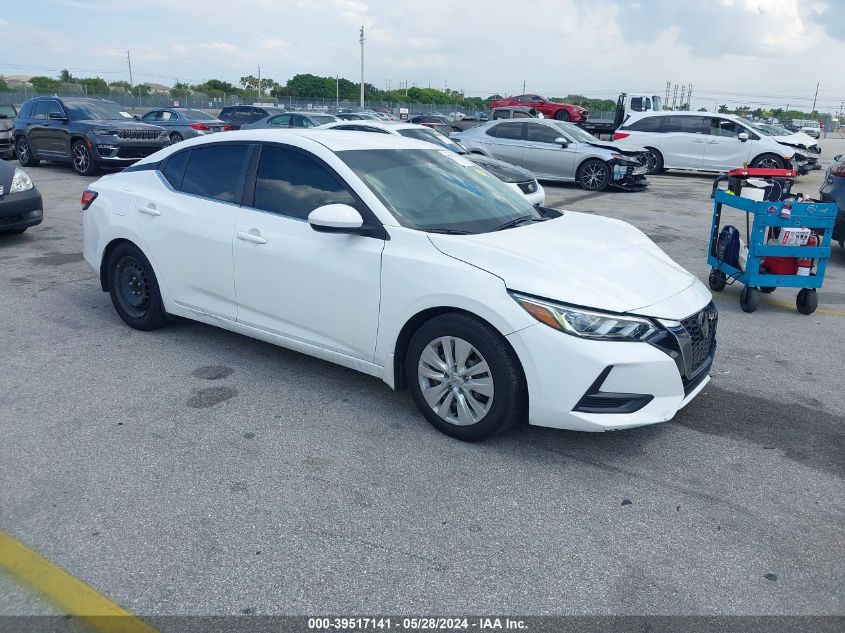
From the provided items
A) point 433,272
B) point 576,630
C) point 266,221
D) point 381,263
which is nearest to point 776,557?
point 576,630

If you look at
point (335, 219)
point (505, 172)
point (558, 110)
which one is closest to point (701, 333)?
point (335, 219)

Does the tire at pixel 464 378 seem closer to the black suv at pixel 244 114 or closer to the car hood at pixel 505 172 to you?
the car hood at pixel 505 172

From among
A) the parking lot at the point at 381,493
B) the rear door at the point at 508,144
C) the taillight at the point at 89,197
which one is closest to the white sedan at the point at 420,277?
the taillight at the point at 89,197

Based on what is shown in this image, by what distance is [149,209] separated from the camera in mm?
5195

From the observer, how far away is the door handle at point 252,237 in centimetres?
452

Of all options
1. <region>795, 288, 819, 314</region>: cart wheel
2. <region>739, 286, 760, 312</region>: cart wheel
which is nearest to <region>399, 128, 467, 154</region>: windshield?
<region>739, 286, 760, 312</region>: cart wheel

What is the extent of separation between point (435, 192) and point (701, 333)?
1799mm

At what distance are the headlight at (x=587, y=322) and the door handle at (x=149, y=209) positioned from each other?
119 inches

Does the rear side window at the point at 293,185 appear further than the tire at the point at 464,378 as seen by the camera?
Yes

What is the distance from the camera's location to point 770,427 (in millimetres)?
4195

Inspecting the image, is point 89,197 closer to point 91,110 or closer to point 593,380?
point 593,380

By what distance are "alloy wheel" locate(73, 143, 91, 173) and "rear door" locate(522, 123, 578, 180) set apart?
9728 mm

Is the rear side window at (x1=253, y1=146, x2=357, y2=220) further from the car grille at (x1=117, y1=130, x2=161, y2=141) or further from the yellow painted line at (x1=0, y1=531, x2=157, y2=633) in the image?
the car grille at (x1=117, y1=130, x2=161, y2=141)

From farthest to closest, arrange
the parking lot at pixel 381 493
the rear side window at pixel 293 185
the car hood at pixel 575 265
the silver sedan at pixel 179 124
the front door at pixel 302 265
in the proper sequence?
the silver sedan at pixel 179 124, the rear side window at pixel 293 185, the front door at pixel 302 265, the car hood at pixel 575 265, the parking lot at pixel 381 493
